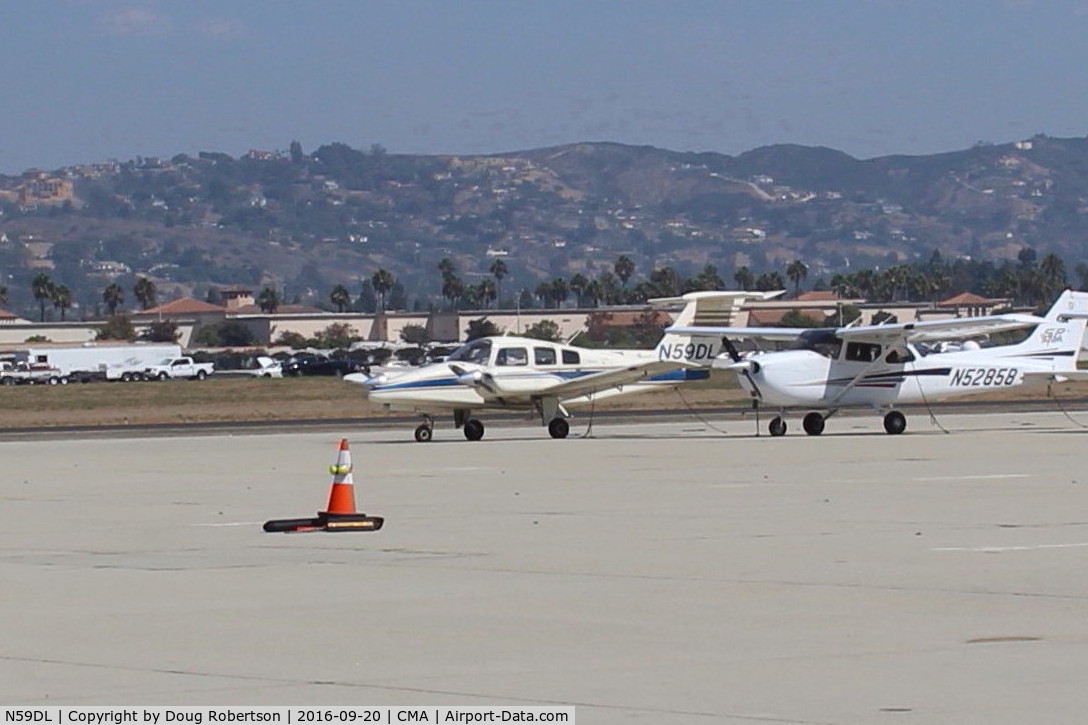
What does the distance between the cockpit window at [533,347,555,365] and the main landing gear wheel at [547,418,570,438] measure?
1139mm

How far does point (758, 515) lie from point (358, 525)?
3891 mm

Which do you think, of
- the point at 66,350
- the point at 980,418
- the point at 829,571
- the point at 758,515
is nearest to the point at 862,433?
the point at 980,418

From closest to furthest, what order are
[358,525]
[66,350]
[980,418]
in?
[358,525], [980,418], [66,350]

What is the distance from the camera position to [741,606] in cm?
1223

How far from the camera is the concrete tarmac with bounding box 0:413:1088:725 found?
30.9 ft

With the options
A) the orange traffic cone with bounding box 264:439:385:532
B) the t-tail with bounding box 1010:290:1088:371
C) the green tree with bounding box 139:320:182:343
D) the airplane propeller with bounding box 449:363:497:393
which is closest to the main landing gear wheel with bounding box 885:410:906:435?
the t-tail with bounding box 1010:290:1088:371

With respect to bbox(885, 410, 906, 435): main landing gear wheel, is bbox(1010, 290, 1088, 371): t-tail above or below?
above

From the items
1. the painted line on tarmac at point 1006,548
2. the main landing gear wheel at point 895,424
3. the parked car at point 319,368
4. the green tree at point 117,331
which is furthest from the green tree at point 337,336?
the painted line on tarmac at point 1006,548

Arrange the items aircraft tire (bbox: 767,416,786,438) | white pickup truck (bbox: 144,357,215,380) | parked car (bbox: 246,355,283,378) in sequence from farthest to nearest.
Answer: white pickup truck (bbox: 144,357,215,380), parked car (bbox: 246,355,283,378), aircraft tire (bbox: 767,416,786,438)

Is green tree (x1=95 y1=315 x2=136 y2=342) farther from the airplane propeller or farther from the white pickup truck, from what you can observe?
the airplane propeller

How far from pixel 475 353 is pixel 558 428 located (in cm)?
217

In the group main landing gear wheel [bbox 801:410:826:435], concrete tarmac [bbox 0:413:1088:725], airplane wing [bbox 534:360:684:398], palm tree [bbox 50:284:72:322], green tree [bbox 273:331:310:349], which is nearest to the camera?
concrete tarmac [bbox 0:413:1088:725]

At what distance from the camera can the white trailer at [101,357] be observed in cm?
11988

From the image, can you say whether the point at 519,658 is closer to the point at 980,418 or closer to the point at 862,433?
the point at 862,433
